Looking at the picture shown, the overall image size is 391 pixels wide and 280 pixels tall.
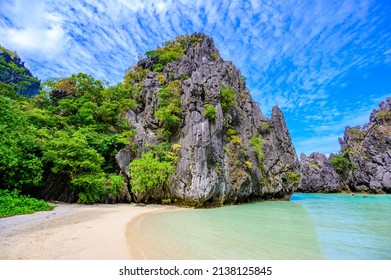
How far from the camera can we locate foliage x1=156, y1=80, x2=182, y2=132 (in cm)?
1988

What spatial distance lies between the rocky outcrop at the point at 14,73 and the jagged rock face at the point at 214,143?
8923 millimetres

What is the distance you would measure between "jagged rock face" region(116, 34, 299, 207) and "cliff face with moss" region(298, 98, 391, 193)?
2739 centimetres

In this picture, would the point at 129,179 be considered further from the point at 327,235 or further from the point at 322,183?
the point at 322,183

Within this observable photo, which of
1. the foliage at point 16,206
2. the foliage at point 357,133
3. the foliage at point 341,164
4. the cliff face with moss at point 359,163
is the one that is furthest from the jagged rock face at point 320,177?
the foliage at point 16,206

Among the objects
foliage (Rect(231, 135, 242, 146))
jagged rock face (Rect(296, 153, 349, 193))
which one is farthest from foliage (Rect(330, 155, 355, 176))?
foliage (Rect(231, 135, 242, 146))

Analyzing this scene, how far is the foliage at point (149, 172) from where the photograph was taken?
17078 millimetres

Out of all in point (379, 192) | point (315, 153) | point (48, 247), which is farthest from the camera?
point (315, 153)

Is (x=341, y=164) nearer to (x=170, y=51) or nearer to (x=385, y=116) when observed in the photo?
(x=385, y=116)

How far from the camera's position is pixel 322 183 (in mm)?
52906

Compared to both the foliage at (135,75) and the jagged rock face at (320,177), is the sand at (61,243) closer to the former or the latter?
the foliage at (135,75)

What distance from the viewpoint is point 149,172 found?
56.4 ft

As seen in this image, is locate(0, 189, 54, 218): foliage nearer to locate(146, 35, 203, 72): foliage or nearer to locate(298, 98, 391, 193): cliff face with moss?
locate(146, 35, 203, 72): foliage

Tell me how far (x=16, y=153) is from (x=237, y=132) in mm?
18281

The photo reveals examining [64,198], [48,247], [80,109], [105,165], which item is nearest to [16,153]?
[64,198]
